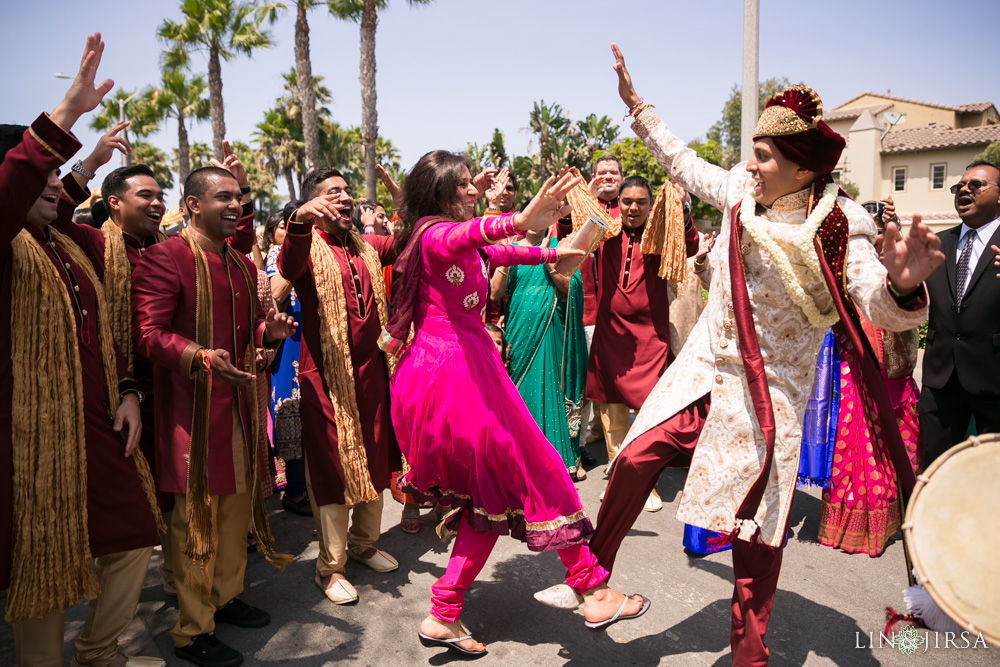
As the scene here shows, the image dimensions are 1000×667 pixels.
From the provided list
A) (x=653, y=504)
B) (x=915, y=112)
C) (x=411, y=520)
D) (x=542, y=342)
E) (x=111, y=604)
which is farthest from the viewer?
(x=915, y=112)

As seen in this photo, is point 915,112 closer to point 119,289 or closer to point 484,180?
point 484,180

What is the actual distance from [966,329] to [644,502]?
9.19 feet

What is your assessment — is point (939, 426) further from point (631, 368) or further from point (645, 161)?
point (645, 161)

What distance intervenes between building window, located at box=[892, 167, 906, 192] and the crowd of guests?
3671 cm

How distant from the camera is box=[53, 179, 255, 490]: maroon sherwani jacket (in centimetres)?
324

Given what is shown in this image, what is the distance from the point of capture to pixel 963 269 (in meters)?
4.45

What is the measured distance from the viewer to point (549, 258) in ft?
10.3

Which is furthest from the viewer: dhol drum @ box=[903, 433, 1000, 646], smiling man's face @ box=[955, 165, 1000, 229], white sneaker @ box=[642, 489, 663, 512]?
white sneaker @ box=[642, 489, 663, 512]

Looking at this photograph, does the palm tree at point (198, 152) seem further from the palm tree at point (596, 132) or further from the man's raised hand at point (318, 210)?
the man's raised hand at point (318, 210)

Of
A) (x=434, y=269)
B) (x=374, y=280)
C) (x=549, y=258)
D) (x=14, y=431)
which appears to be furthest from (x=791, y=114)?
(x=14, y=431)

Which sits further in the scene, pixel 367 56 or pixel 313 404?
pixel 367 56

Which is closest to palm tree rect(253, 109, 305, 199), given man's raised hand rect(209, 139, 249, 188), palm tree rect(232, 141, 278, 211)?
palm tree rect(232, 141, 278, 211)

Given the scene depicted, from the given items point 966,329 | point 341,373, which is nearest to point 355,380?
point 341,373

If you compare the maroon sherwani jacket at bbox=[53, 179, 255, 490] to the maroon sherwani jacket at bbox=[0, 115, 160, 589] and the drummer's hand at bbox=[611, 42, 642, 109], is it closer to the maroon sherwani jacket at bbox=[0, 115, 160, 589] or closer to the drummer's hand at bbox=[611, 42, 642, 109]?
the maroon sherwani jacket at bbox=[0, 115, 160, 589]
